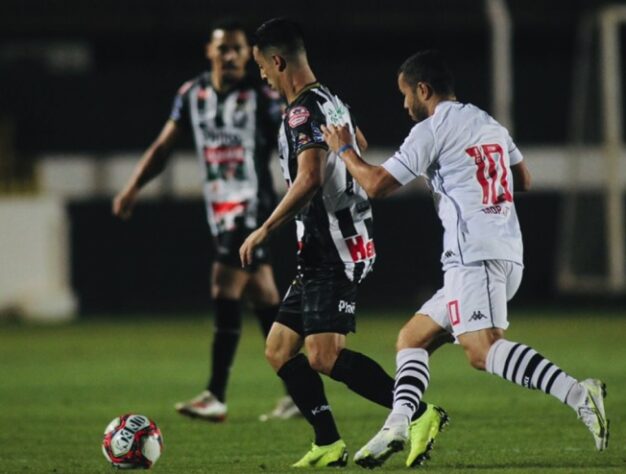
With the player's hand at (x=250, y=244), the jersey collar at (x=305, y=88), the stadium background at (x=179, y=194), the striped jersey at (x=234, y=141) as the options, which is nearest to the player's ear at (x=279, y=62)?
the jersey collar at (x=305, y=88)

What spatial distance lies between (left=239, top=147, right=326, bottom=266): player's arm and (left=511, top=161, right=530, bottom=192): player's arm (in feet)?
3.88

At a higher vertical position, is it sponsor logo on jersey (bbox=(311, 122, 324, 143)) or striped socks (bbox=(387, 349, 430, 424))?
sponsor logo on jersey (bbox=(311, 122, 324, 143))

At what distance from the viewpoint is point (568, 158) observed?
2269 centimetres

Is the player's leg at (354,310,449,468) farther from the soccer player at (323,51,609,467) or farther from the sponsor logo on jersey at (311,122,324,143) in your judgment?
the sponsor logo on jersey at (311,122,324,143)

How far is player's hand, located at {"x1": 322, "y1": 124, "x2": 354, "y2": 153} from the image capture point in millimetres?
7125

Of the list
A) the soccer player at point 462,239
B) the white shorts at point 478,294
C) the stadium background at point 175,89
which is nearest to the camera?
the soccer player at point 462,239

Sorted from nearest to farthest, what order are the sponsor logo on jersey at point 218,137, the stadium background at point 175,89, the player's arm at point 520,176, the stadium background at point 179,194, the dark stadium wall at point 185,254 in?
the player's arm at point 520,176 < the sponsor logo on jersey at point 218,137 < the stadium background at point 179,194 < the dark stadium wall at point 185,254 < the stadium background at point 175,89

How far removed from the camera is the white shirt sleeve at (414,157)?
7055mm

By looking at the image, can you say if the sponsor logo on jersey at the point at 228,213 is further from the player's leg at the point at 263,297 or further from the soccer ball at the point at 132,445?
the soccer ball at the point at 132,445

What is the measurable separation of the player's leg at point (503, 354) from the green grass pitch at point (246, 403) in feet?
1.01

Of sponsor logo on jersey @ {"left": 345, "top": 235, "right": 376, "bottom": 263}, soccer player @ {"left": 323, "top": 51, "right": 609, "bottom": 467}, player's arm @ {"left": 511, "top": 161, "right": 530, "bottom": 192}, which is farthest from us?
player's arm @ {"left": 511, "top": 161, "right": 530, "bottom": 192}

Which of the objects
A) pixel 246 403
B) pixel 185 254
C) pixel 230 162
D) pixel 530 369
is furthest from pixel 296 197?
pixel 185 254

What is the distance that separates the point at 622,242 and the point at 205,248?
5720mm

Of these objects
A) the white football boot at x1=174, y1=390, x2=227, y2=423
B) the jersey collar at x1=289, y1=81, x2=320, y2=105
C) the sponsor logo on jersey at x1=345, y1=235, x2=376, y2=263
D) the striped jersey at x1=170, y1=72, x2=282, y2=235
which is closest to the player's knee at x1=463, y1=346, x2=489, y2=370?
the sponsor logo on jersey at x1=345, y1=235, x2=376, y2=263
